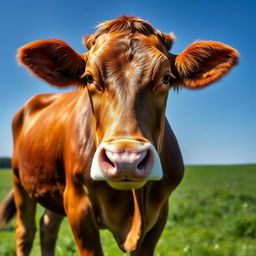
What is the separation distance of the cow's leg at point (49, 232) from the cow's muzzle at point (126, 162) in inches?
144

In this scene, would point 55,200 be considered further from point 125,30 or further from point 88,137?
point 125,30

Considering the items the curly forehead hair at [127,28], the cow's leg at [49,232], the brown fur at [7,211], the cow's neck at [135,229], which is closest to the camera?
the curly forehead hair at [127,28]

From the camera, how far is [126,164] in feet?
Answer: 9.16

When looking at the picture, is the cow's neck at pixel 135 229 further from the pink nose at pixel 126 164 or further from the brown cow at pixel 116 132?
the pink nose at pixel 126 164

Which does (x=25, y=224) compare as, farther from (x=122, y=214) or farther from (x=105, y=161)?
(x=105, y=161)

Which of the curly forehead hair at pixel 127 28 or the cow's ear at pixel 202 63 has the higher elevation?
the curly forehead hair at pixel 127 28

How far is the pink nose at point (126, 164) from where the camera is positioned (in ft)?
9.14

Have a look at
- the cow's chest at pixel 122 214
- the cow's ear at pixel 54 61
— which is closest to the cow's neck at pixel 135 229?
the cow's chest at pixel 122 214

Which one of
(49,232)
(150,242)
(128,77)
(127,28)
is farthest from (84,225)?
(49,232)

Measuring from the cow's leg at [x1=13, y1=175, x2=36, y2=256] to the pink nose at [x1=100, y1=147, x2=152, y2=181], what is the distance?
12.3 ft

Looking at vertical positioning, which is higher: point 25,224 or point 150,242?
point 150,242

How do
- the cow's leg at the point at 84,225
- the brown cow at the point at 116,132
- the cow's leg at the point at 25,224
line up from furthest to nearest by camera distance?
the cow's leg at the point at 25,224
the cow's leg at the point at 84,225
the brown cow at the point at 116,132

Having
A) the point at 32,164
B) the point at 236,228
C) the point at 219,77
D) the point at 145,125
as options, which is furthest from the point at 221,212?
the point at 145,125

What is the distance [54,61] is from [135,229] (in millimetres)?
1767
